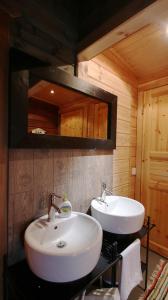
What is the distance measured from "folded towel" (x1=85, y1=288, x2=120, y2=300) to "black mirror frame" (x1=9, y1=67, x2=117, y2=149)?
1.00 metres

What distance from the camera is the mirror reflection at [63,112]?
1083 mm

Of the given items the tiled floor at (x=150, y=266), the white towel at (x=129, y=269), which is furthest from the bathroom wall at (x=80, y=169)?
the tiled floor at (x=150, y=266)

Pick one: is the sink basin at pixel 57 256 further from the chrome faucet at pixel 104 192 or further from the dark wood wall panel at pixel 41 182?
the chrome faucet at pixel 104 192

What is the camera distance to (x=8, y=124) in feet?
3.07

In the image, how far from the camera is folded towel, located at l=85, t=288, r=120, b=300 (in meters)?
1.06

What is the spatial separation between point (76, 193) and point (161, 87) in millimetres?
1660

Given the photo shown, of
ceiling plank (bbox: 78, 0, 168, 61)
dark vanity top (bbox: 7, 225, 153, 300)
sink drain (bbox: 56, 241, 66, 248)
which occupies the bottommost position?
dark vanity top (bbox: 7, 225, 153, 300)

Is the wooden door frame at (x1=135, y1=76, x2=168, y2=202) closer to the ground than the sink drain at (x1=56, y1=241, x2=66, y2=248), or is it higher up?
higher up

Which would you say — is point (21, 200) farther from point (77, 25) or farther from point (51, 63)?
point (77, 25)

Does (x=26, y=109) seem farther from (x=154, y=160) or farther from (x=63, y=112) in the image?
(x=154, y=160)

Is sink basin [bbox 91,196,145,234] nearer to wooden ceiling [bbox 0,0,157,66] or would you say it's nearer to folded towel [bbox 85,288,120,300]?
folded towel [bbox 85,288,120,300]

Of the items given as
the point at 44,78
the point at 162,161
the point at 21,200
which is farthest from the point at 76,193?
the point at 162,161

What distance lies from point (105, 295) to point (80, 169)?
86cm

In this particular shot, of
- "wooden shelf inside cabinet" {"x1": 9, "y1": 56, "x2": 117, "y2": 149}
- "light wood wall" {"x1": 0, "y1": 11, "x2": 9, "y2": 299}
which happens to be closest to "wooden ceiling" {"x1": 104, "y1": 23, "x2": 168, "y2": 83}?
"wooden shelf inside cabinet" {"x1": 9, "y1": 56, "x2": 117, "y2": 149}
